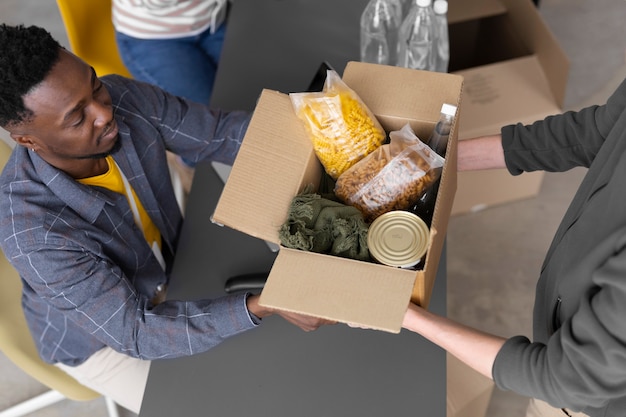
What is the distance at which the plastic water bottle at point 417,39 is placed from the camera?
1.67 metres

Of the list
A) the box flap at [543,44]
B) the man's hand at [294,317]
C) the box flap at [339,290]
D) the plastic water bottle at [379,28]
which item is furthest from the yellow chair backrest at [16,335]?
the box flap at [543,44]

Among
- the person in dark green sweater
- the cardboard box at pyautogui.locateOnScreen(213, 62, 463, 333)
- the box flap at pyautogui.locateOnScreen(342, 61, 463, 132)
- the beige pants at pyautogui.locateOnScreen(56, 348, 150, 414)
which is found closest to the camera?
the person in dark green sweater

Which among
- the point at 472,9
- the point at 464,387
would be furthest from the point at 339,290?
the point at 472,9

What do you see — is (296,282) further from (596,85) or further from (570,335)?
(596,85)

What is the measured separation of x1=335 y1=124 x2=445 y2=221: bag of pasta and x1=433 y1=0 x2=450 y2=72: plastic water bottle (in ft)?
2.00

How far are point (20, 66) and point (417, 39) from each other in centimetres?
104

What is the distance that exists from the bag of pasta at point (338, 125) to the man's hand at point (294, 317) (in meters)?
0.27

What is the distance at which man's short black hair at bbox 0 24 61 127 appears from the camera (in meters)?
1.11

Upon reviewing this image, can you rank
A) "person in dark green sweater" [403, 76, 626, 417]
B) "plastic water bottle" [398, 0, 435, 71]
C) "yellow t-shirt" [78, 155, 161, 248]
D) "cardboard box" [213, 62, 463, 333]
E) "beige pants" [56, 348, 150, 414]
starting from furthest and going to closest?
"plastic water bottle" [398, 0, 435, 71] → "beige pants" [56, 348, 150, 414] → "yellow t-shirt" [78, 155, 161, 248] → "cardboard box" [213, 62, 463, 333] → "person in dark green sweater" [403, 76, 626, 417]

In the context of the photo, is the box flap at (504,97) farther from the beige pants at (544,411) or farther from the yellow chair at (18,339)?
the yellow chair at (18,339)

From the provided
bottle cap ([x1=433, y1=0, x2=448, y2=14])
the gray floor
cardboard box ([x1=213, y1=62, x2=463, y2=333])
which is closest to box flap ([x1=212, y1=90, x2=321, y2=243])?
cardboard box ([x1=213, y1=62, x2=463, y2=333])

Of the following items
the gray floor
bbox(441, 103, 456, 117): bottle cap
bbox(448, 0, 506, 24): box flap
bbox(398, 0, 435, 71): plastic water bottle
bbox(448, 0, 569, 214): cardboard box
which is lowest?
the gray floor

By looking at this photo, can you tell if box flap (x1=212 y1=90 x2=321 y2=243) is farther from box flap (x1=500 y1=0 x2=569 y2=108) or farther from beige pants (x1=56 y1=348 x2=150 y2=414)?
box flap (x1=500 y1=0 x2=569 y2=108)

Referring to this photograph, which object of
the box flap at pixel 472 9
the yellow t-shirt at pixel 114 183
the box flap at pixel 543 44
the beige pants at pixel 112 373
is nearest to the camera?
the yellow t-shirt at pixel 114 183
